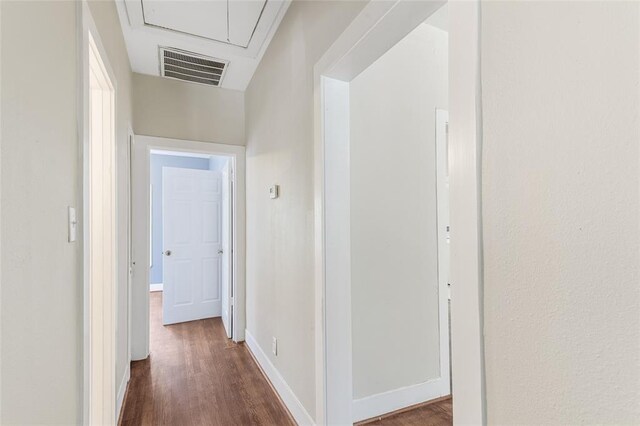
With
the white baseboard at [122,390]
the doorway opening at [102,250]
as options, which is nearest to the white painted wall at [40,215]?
the doorway opening at [102,250]

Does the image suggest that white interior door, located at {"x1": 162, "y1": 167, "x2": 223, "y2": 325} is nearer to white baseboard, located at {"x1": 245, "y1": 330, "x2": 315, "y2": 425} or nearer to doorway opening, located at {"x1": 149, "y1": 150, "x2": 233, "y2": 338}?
doorway opening, located at {"x1": 149, "y1": 150, "x2": 233, "y2": 338}

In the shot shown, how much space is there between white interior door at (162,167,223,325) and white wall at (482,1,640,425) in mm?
3787

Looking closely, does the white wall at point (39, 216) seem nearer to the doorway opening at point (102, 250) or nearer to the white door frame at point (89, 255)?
the white door frame at point (89, 255)

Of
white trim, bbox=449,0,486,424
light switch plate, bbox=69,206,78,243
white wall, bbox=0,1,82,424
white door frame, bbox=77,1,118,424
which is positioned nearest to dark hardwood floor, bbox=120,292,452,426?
white door frame, bbox=77,1,118,424

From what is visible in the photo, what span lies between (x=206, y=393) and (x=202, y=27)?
8.87 ft

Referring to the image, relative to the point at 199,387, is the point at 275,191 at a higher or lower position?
higher

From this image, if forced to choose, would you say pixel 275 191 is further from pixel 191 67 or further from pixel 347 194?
pixel 191 67

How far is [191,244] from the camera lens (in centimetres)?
395

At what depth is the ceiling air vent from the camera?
2590mm

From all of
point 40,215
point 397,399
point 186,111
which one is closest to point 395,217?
point 397,399

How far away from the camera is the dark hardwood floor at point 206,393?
6.40 ft

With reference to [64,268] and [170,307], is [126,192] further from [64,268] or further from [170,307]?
[170,307]

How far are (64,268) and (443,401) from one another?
2.33 metres

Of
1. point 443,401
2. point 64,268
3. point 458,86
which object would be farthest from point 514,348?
point 443,401
